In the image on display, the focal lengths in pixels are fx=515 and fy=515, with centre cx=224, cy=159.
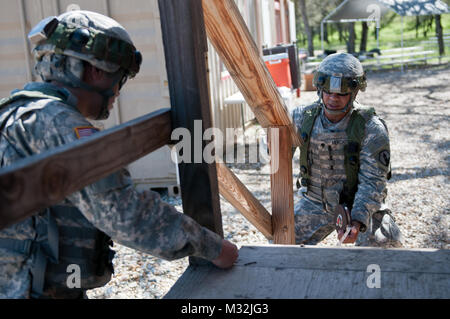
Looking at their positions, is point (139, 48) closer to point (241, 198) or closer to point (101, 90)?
point (241, 198)

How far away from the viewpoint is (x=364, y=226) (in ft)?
10.3

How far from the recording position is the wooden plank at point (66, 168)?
3.53 feet

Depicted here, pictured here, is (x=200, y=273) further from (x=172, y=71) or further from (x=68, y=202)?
(x=172, y=71)

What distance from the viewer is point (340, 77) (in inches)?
133

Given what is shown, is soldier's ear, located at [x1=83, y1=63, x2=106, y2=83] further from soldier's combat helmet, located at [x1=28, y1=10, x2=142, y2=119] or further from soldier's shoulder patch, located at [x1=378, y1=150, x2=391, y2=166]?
soldier's shoulder patch, located at [x1=378, y1=150, x2=391, y2=166]

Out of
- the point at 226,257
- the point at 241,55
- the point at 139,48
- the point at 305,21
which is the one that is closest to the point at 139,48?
the point at 139,48

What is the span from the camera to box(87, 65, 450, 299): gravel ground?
4.19 meters

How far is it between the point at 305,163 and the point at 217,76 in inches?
178

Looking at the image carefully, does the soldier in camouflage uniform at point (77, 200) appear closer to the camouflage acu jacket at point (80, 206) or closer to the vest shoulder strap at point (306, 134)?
the camouflage acu jacket at point (80, 206)

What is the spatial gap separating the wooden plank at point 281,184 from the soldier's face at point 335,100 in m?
0.63

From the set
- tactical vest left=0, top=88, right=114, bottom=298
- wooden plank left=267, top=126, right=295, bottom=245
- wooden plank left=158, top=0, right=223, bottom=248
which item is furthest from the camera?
wooden plank left=267, top=126, right=295, bottom=245

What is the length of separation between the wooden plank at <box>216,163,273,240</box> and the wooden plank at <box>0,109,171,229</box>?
1.03 m

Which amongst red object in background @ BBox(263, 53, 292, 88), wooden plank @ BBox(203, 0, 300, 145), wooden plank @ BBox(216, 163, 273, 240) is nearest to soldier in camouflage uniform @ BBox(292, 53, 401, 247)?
wooden plank @ BBox(216, 163, 273, 240)

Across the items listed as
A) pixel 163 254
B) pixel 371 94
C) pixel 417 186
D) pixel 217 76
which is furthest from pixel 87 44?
pixel 371 94
